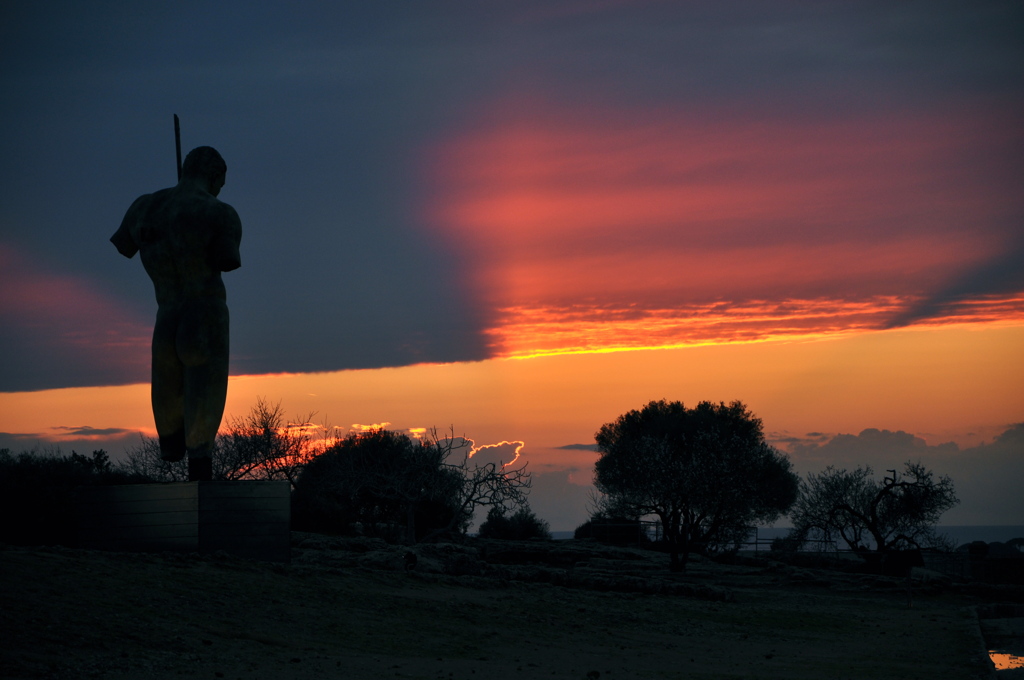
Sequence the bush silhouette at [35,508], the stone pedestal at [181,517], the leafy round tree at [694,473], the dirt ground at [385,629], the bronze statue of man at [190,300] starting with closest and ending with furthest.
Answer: the dirt ground at [385,629] → the stone pedestal at [181,517] → the bronze statue of man at [190,300] → the bush silhouette at [35,508] → the leafy round tree at [694,473]

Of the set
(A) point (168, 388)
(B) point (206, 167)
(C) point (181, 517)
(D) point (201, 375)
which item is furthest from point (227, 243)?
(C) point (181, 517)

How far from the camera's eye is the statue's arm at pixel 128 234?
14.4m

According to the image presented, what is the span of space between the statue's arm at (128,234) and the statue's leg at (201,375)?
149cm

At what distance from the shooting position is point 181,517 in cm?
1370

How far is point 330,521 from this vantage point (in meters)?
38.4

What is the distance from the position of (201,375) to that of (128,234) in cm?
240

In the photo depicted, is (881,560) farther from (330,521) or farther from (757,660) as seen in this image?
(757,660)

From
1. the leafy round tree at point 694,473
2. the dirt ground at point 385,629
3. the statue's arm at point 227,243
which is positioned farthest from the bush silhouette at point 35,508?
the leafy round tree at point 694,473

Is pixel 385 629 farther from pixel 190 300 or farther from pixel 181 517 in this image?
pixel 190 300

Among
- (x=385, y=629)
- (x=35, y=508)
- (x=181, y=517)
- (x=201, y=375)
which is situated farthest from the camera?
(x=35, y=508)

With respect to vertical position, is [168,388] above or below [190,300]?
below

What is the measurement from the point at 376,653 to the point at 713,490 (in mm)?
27617

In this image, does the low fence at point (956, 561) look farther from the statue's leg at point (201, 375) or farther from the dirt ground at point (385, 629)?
the statue's leg at point (201, 375)

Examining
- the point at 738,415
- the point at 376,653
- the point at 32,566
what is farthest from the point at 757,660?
the point at 738,415
